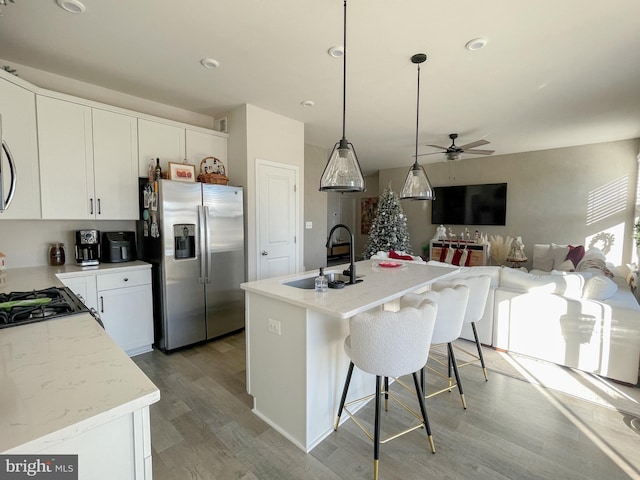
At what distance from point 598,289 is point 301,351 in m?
2.83

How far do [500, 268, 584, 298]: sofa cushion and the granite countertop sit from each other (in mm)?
864

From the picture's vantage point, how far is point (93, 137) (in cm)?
290

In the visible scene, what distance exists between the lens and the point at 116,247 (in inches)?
123

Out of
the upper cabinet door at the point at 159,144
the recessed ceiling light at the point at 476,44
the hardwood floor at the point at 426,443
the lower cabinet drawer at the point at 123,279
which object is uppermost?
the recessed ceiling light at the point at 476,44

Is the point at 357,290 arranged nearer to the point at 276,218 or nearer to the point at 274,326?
the point at 274,326

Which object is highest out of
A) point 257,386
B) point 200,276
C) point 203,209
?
point 203,209

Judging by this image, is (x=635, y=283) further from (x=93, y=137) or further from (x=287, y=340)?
(x=93, y=137)

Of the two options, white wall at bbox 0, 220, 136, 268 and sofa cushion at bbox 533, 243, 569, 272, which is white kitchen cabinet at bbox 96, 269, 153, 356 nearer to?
white wall at bbox 0, 220, 136, 268

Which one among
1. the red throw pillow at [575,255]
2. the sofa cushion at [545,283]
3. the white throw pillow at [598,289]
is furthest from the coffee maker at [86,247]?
the red throw pillow at [575,255]

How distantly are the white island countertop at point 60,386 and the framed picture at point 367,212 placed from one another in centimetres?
803

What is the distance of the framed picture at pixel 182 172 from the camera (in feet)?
10.5

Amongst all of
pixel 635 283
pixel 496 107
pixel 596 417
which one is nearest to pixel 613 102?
pixel 496 107

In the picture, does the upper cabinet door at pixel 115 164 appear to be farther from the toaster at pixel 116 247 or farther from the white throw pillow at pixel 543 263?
the white throw pillow at pixel 543 263

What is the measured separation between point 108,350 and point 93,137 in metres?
2.67
